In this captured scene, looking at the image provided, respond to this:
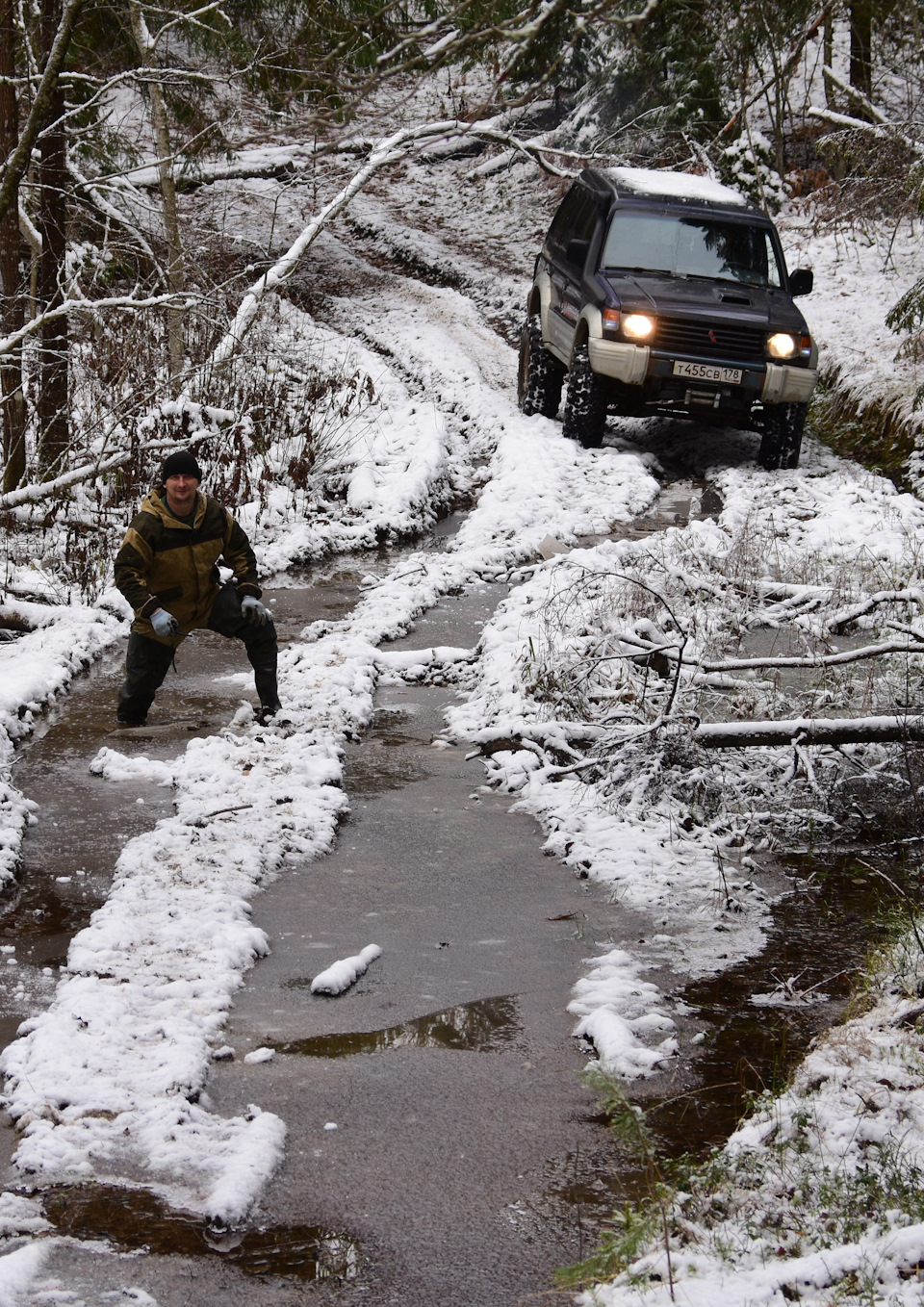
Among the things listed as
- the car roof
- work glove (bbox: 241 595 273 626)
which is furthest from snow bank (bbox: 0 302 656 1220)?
the car roof

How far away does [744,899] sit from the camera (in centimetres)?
503

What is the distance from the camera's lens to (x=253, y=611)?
6.66m

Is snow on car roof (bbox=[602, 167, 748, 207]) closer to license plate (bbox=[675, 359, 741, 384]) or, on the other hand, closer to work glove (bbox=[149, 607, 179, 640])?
license plate (bbox=[675, 359, 741, 384])

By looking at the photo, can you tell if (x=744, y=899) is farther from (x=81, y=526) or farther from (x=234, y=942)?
(x=81, y=526)

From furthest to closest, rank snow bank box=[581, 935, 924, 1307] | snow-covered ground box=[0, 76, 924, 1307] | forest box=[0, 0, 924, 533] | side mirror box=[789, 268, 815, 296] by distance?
side mirror box=[789, 268, 815, 296] < forest box=[0, 0, 924, 533] < snow-covered ground box=[0, 76, 924, 1307] < snow bank box=[581, 935, 924, 1307]

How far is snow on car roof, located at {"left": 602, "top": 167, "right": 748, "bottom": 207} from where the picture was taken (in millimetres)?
11781

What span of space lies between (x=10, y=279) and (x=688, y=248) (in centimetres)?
637

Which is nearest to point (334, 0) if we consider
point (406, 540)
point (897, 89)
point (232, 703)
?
point (406, 540)

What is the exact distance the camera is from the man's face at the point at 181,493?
20.8 feet

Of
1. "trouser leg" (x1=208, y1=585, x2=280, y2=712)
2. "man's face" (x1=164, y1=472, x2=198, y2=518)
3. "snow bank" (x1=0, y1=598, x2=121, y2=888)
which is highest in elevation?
"man's face" (x1=164, y1=472, x2=198, y2=518)

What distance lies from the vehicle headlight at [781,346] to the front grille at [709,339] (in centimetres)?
8

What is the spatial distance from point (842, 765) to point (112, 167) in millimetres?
12071

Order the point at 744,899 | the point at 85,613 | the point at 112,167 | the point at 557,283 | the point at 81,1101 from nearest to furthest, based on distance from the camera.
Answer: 1. the point at 81,1101
2. the point at 744,899
3. the point at 85,613
4. the point at 557,283
5. the point at 112,167

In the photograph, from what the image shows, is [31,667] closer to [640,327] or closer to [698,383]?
[640,327]
